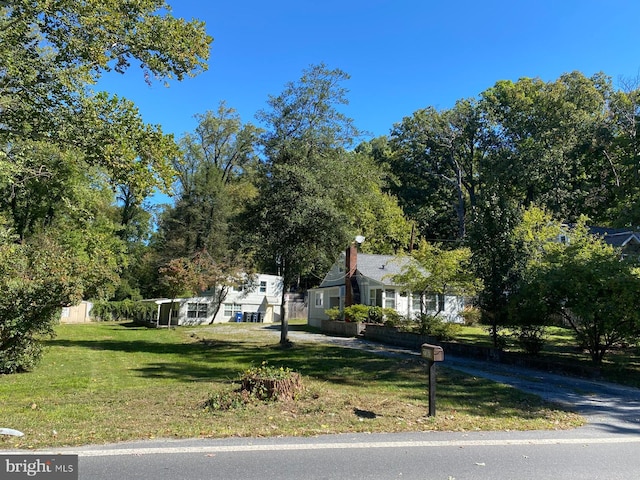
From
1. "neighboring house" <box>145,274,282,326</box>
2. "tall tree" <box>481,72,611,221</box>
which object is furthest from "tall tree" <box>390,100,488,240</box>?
"neighboring house" <box>145,274,282,326</box>

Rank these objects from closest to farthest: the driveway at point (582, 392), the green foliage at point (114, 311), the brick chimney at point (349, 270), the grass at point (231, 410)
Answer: the grass at point (231, 410), the driveway at point (582, 392), the brick chimney at point (349, 270), the green foliage at point (114, 311)

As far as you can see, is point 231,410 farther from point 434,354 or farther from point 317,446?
point 434,354

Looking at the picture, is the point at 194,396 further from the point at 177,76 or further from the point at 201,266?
the point at 201,266

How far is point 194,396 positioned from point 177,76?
7.87 metres

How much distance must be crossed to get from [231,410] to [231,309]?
33129mm

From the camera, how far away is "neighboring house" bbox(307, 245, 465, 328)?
85.1 ft

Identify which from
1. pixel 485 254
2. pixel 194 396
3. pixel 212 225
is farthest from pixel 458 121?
pixel 194 396

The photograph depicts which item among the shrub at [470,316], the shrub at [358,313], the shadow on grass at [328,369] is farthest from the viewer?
the shrub at [470,316]

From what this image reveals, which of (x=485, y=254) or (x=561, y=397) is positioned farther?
(x=485, y=254)

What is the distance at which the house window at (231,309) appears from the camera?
3925 cm

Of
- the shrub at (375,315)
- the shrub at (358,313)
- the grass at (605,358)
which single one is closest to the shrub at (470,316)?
the shrub at (375,315)

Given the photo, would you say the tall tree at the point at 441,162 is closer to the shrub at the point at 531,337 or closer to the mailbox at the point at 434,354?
the shrub at the point at 531,337

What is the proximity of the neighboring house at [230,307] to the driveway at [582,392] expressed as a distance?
2526 centimetres

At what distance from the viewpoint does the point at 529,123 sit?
140ft
